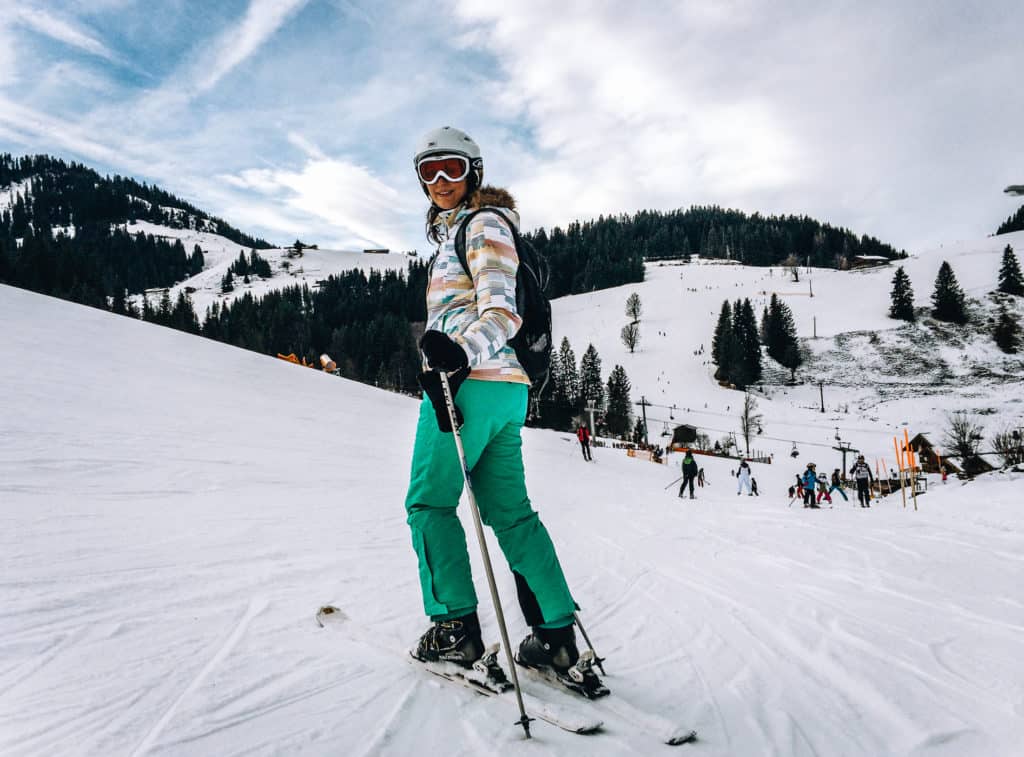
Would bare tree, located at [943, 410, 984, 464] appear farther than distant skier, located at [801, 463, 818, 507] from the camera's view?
Yes

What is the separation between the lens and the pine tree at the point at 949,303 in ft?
238

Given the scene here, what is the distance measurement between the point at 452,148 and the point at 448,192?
0.17 metres

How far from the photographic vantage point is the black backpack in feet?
6.74

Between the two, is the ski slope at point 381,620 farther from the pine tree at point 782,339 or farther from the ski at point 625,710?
the pine tree at point 782,339

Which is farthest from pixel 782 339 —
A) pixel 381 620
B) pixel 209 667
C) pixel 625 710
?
pixel 209 667

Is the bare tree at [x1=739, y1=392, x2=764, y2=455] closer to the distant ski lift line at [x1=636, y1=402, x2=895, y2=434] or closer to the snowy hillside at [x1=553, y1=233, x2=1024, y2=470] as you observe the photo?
the snowy hillside at [x1=553, y1=233, x2=1024, y2=470]

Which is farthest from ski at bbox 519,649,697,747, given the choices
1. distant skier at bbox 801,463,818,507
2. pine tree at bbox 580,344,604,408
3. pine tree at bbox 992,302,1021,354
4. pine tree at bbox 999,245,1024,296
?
pine tree at bbox 999,245,1024,296

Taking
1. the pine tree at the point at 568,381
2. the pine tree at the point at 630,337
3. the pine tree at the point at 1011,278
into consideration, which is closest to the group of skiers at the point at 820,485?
the pine tree at the point at 568,381

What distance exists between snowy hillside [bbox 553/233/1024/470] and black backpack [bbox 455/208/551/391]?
152 ft

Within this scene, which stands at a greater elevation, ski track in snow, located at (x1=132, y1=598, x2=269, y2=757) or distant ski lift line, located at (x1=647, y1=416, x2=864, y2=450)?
ski track in snow, located at (x1=132, y1=598, x2=269, y2=757)

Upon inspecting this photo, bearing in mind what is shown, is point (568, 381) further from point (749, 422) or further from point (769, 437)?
point (769, 437)

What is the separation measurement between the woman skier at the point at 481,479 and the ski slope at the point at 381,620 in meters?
0.28

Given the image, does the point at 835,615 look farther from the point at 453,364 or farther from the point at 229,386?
the point at 229,386

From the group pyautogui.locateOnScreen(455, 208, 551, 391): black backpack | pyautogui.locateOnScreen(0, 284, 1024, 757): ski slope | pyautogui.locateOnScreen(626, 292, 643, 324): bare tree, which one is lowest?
pyautogui.locateOnScreen(0, 284, 1024, 757): ski slope
